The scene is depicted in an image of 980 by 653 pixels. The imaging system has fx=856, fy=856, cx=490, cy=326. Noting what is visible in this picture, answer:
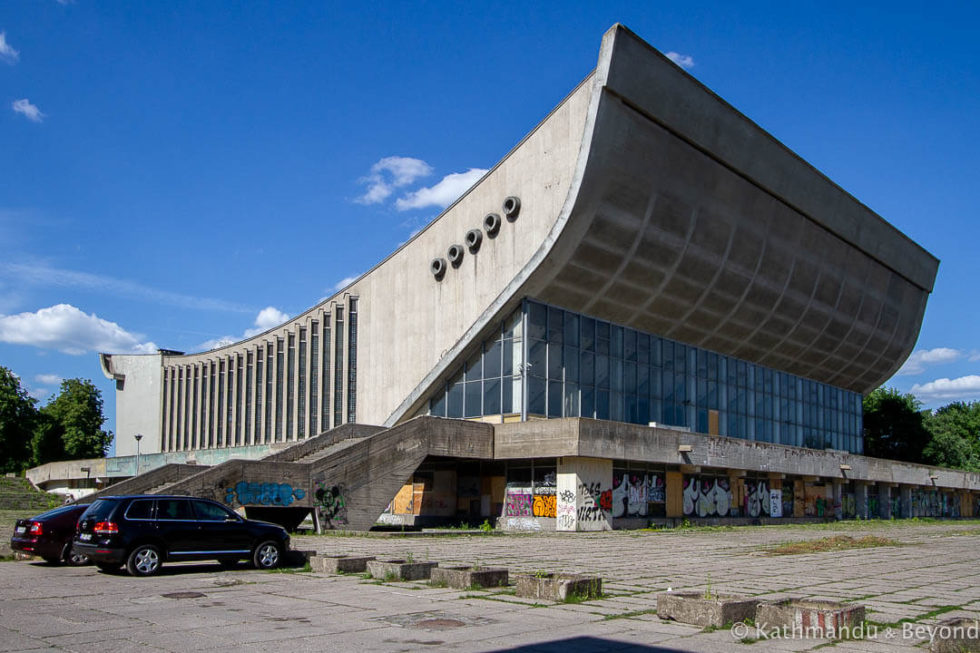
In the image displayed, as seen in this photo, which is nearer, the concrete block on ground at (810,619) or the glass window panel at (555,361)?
the concrete block on ground at (810,619)

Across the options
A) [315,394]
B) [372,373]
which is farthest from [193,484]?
[315,394]

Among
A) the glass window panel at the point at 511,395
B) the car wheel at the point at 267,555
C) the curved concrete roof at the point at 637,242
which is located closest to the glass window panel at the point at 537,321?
the curved concrete roof at the point at 637,242

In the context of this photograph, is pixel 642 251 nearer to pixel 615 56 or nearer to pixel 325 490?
pixel 615 56

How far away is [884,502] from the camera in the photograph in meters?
59.1

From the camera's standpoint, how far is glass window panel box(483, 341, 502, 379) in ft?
130

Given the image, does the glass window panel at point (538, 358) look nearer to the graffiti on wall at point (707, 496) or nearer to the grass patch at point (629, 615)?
the graffiti on wall at point (707, 496)

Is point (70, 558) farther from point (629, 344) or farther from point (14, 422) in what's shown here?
point (14, 422)

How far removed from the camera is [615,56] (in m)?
34.8

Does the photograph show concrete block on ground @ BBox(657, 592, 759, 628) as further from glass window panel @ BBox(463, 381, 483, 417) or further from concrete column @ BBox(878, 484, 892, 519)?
concrete column @ BBox(878, 484, 892, 519)

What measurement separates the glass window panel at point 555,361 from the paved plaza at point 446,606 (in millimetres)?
18364

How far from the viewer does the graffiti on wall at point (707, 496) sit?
133ft

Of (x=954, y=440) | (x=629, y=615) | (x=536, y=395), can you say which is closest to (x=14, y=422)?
(x=536, y=395)

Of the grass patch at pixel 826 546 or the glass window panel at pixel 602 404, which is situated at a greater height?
the glass window panel at pixel 602 404

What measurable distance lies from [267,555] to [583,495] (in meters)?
18.3
